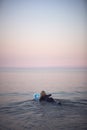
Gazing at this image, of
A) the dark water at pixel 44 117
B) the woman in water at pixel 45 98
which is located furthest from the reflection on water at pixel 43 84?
the dark water at pixel 44 117

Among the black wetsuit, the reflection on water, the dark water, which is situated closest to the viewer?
the dark water

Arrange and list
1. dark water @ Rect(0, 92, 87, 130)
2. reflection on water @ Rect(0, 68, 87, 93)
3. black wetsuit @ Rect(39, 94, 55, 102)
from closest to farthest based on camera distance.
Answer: dark water @ Rect(0, 92, 87, 130)
black wetsuit @ Rect(39, 94, 55, 102)
reflection on water @ Rect(0, 68, 87, 93)

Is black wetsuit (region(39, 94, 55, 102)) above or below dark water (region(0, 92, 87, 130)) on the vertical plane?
above

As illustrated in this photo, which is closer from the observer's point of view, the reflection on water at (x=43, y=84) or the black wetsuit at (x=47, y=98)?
the black wetsuit at (x=47, y=98)

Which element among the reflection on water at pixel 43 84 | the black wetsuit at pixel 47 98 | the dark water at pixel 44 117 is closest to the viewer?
the dark water at pixel 44 117

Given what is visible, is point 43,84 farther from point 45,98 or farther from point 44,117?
point 44,117

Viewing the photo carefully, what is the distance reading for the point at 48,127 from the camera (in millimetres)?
2760

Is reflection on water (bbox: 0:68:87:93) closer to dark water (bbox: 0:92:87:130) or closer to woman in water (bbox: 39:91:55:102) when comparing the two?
woman in water (bbox: 39:91:55:102)

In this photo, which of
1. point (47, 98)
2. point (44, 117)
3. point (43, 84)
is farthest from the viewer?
point (43, 84)

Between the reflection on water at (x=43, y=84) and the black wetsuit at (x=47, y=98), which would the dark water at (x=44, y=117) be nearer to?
the black wetsuit at (x=47, y=98)

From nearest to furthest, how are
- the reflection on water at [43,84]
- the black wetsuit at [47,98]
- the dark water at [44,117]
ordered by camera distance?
1. the dark water at [44,117]
2. the black wetsuit at [47,98]
3. the reflection on water at [43,84]

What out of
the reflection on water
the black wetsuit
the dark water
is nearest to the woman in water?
the black wetsuit

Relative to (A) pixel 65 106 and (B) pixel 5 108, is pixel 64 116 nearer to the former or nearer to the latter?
→ (A) pixel 65 106

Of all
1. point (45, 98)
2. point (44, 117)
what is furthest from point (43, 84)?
point (44, 117)
